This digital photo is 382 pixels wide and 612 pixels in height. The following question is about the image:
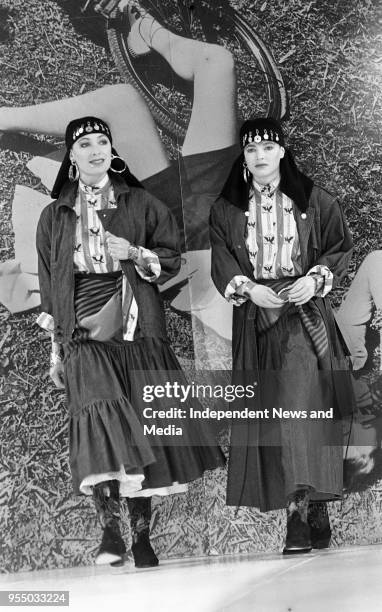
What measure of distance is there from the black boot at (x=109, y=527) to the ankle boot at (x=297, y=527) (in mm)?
517

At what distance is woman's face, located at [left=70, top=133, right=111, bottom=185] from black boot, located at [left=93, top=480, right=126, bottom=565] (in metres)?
0.96

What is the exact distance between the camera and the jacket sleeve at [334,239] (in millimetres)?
3811

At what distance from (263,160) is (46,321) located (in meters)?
0.84

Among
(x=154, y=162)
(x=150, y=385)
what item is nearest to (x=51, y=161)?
(x=154, y=162)

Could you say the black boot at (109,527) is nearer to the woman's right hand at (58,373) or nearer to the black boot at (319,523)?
the woman's right hand at (58,373)

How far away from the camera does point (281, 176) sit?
152 inches

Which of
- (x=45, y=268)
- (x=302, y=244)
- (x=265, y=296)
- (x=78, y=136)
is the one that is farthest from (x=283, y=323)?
(x=78, y=136)

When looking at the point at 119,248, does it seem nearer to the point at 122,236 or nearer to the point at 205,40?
the point at 122,236

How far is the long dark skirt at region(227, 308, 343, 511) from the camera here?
373 cm

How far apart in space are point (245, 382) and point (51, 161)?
37.1 inches

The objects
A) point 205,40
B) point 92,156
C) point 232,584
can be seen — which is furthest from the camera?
point 205,40

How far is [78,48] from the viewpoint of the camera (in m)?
3.95

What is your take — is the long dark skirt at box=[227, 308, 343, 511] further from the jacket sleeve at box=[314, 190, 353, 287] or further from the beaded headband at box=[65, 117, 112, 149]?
the beaded headband at box=[65, 117, 112, 149]

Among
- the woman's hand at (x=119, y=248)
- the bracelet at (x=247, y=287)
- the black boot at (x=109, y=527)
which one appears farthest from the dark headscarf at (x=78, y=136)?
the black boot at (x=109, y=527)
